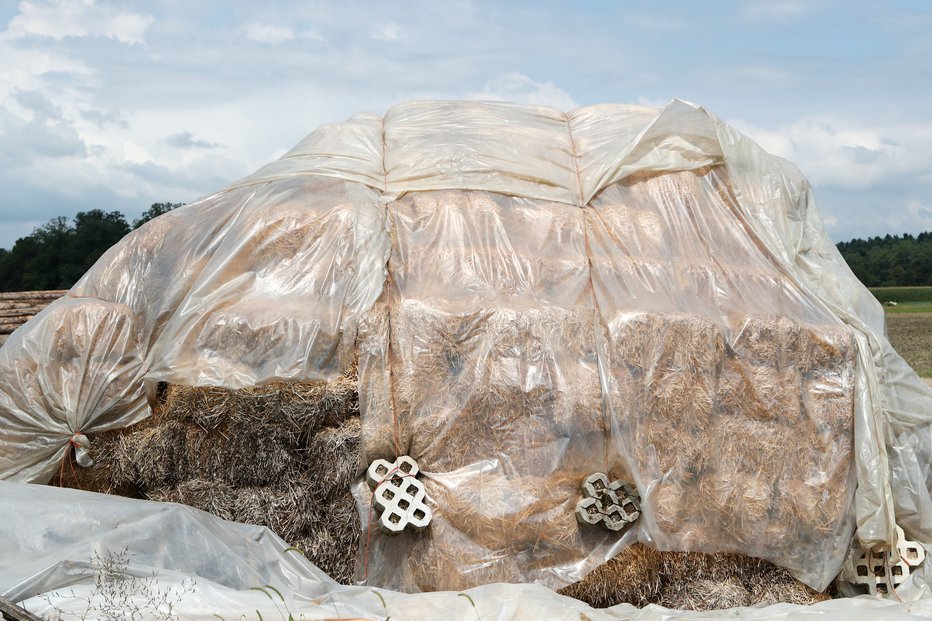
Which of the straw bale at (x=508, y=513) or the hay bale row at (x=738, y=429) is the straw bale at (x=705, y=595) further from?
the straw bale at (x=508, y=513)

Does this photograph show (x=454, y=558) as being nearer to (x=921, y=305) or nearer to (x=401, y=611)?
(x=401, y=611)

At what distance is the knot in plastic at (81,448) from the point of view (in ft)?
18.4

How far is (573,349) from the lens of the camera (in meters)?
5.60

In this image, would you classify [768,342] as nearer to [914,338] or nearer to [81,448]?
[81,448]

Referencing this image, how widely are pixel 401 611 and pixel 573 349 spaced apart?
1964 mm

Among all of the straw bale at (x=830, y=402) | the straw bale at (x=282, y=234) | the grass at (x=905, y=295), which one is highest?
the straw bale at (x=282, y=234)

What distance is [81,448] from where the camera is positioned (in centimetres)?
561

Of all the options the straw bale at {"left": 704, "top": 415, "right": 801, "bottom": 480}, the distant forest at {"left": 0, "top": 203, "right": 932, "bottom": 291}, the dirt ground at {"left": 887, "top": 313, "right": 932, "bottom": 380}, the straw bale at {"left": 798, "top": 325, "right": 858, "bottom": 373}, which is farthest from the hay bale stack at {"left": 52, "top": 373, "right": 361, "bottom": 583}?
the distant forest at {"left": 0, "top": 203, "right": 932, "bottom": 291}

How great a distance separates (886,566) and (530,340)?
2718 mm

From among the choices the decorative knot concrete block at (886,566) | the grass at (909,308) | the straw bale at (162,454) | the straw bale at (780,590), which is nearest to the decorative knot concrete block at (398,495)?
the straw bale at (162,454)

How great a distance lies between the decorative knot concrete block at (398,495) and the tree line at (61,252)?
50.5 feet

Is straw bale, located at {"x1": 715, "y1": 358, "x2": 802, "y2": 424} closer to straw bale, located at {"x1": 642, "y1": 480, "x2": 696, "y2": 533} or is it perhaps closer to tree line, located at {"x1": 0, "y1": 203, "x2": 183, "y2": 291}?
straw bale, located at {"x1": 642, "y1": 480, "x2": 696, "y2": 533}

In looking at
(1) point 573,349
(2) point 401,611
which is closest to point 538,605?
(2) point 401,611

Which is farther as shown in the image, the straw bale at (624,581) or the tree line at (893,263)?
the tree line at (893,263)
